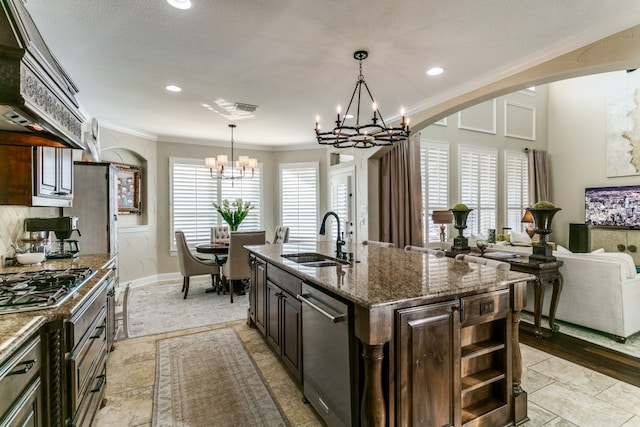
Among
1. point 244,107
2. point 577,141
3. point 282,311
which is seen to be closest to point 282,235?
point 244,107

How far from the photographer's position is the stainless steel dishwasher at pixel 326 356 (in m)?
1.72

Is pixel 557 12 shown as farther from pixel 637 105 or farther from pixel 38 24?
pixel 637 105

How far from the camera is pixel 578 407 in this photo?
2.17m

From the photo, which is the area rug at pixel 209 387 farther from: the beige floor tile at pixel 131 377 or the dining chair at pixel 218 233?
the dining chair at pixel 218 233

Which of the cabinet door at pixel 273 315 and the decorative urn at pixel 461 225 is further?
the decorative urn at pixel 461 225

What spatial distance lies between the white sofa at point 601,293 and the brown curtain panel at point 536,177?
4554 millimetres

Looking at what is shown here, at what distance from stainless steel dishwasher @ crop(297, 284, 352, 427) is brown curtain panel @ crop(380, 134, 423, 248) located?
3.65 m

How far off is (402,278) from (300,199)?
5.37 m

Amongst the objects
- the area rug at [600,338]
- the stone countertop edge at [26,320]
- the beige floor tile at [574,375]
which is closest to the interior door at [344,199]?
the area rug at [600,338]

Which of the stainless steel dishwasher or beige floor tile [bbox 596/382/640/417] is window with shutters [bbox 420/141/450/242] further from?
the stainless steel dishwasher

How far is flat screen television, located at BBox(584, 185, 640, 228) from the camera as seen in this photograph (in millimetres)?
6137

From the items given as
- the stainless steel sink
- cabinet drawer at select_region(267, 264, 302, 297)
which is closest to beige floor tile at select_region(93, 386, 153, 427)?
cabinet drawer at select_region(267, 264, 302, 297)

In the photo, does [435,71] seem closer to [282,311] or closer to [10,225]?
[282,311]

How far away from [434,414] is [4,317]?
82.3 inches
